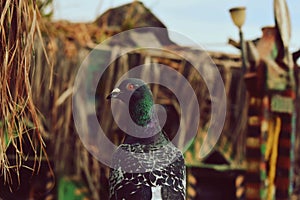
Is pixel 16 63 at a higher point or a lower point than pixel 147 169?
higher

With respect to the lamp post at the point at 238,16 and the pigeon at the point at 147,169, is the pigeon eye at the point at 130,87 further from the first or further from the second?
the lamp post at the point at 238,16

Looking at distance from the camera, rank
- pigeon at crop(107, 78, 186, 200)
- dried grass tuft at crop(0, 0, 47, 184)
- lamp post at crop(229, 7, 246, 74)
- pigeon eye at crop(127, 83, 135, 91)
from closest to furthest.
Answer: pigeon at crop(107, 78, 186, 200) < dried grass tuft at crop(0, 0, 47, 184) < pigeon eye at crop(127, 83, 135, 91) < lamp post at crop(229, 7, 246, 74)

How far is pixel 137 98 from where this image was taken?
3.62 meters

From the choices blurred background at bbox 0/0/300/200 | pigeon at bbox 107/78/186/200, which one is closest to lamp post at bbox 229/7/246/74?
blurred background at bbox 0/0/300/200

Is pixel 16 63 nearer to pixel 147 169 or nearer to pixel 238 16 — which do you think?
pixel 147 169

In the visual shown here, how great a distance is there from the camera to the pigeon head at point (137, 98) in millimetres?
3615

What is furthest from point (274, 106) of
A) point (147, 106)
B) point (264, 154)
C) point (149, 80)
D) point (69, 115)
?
point (147, 106)

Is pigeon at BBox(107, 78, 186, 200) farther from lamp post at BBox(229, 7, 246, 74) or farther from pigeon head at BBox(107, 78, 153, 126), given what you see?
lamp post at BBox(229, 7, 246, 74)

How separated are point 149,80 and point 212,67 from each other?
2.87ft

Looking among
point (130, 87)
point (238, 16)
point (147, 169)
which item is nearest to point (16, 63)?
point (130, 87)

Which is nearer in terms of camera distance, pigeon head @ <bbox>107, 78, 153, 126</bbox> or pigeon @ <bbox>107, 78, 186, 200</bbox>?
pigeon @ <bbox>107, 78, 186, 200</bbox>

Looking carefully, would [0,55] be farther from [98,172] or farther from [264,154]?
[98,172]

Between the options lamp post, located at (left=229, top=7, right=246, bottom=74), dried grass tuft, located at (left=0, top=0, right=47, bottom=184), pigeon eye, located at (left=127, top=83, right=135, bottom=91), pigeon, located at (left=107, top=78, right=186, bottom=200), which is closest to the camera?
pigeon, located at (left=107, top=78, right=186, bottom=200)

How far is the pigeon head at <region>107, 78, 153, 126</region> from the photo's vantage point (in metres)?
3.62
